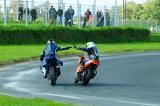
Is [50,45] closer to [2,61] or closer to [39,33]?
[2,61]

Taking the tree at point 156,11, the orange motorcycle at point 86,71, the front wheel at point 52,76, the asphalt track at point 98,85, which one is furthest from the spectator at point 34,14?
the tree at point 156,11

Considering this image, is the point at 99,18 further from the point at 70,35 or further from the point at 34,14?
the point at 70,35

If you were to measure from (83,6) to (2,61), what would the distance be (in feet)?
104

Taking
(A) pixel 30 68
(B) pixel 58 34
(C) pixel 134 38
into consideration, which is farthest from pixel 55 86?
(C) pixel 134 38

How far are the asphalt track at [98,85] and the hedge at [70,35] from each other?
1721 cm

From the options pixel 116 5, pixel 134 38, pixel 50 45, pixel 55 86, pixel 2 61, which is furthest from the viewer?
pixel 116 5

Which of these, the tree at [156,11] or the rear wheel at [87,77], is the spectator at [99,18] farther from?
the rear wheel at [87,77]

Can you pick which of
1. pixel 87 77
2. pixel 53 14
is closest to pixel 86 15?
pixel 53 14

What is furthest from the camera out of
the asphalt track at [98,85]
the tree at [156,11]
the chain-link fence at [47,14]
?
the tree at [156,11]

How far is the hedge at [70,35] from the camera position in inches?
2021

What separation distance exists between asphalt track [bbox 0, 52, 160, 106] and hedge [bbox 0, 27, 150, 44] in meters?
17.2

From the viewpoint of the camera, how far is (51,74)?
23719 millimetres

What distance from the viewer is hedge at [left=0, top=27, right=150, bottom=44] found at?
51.3 m

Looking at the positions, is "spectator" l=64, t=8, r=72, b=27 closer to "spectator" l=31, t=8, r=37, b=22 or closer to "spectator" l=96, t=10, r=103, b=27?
"spectator" l=31, t=8, r=37, b=22
